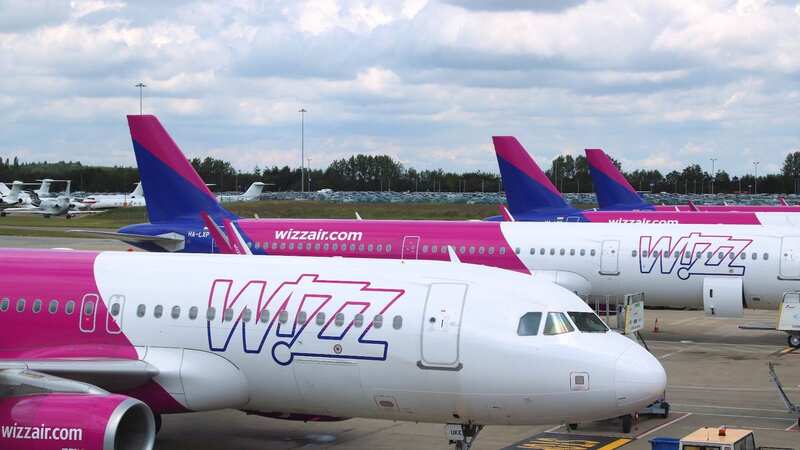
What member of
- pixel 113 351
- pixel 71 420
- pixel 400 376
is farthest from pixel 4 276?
pixel 400 376

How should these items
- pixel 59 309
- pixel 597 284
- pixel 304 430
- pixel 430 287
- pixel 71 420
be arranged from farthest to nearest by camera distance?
pixel 597 284 < pixel 304 430 < pixel 59 309 < pixel 430 287 < pixel 71 420

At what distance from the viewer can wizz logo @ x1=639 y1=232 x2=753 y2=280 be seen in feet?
115

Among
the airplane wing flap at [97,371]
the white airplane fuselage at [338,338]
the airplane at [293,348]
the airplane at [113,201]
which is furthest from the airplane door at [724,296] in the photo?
the airplane at [113,201]

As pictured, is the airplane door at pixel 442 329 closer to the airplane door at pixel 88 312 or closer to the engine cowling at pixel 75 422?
the engine cowling at pixel 75 422

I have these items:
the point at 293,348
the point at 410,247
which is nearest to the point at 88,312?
the point at 293,348

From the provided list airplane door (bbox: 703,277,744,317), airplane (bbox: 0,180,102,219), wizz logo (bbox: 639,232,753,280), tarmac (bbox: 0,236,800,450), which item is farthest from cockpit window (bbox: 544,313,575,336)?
airplane (bbox: 0,180,102,219)

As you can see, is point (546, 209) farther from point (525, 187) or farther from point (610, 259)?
point (610, 259)

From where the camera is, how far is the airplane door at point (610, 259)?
1423 inches

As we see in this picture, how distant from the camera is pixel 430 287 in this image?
18.6 m

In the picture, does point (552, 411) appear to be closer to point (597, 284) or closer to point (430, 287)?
point (430, 287)

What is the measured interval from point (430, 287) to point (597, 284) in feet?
61.8

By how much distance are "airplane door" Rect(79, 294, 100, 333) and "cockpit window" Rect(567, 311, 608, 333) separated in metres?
8.16

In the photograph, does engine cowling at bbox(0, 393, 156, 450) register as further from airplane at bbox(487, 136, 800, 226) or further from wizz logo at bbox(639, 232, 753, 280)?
airplane at bbox(487, 136, 800, 226)

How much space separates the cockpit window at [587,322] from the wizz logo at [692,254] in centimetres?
1799
